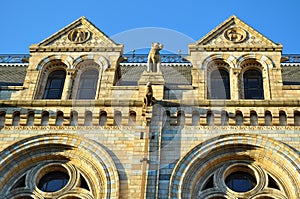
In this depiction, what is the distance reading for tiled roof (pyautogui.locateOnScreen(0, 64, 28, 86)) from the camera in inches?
1109

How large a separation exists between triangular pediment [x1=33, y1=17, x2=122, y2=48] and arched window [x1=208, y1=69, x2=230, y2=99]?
3.66 m

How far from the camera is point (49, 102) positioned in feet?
76.7

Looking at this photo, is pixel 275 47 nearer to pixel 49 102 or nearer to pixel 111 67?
pixel 111 67

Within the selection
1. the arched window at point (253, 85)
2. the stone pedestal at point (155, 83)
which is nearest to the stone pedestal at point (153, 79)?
the stone pedestal at point (155, 83)

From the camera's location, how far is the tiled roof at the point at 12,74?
28.2m

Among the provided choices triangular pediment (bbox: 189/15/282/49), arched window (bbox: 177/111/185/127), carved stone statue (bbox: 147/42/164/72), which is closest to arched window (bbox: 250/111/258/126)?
arched window (bbox: 177/111/185/127)

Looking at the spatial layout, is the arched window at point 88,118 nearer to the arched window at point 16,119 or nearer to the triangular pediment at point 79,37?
the arched window at point 16,119

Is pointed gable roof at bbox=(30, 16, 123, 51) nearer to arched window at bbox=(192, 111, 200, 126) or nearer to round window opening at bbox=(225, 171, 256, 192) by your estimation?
arched window at bbox=(192, 111, 200, 126)

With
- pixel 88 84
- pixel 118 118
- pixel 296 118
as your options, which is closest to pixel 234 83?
pixel 296 118

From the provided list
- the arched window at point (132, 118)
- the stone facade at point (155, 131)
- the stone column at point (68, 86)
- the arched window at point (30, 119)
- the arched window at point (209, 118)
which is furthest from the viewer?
the stone column at point (68, 86)

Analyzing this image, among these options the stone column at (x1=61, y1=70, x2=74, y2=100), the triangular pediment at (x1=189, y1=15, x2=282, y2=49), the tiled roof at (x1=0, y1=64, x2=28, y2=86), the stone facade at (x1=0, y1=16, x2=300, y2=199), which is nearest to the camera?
the stone facade at (x1=0, y1=16, x2=300, y2=199)

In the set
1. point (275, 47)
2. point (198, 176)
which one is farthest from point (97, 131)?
point (275, 47)

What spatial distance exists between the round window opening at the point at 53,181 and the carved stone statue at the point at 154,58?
4842 mm

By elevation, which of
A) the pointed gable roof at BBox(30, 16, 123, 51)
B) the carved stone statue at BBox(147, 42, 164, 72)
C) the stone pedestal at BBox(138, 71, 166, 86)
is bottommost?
the stone pedestal at BBox(138, 71, 166, 86)
